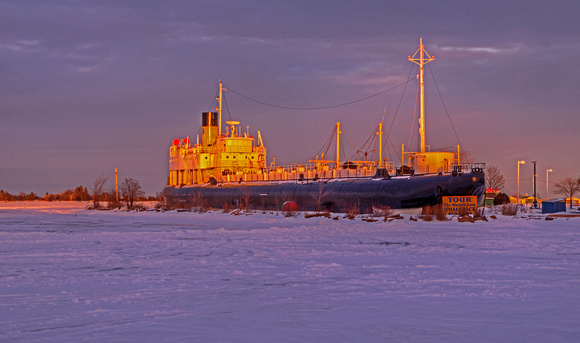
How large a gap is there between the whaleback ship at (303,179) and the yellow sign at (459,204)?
79 cm

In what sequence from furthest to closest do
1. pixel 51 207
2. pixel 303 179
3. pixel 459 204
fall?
pixel 51 207, pixel 303 179, pixel 459 204

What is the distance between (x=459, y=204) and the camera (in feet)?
135

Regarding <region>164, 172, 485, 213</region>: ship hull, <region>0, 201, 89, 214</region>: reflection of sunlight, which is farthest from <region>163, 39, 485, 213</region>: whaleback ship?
<region>0, 201, 89, 214</region>: reflection of sunlight

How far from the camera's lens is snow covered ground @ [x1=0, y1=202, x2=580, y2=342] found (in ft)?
27.5

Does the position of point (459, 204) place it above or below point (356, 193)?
below

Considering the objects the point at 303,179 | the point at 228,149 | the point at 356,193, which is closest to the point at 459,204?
the point at 356,193

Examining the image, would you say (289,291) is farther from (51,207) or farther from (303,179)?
(51,207)

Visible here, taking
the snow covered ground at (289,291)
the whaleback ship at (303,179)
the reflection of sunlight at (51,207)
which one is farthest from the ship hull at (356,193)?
the snow covered ground at (289,291)

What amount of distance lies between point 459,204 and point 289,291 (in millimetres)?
31738

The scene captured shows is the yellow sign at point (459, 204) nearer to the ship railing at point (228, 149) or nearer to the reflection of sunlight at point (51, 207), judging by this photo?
the reflection of sunlight at point (51, 207)

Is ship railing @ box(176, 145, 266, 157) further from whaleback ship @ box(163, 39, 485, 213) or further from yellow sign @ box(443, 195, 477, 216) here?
yellow sign @ box(443, 195, 477, 216)

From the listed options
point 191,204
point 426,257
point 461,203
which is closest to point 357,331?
point 426,257

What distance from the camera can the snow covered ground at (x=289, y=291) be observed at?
27.5 feet

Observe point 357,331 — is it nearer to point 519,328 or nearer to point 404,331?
point 404,331
